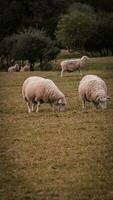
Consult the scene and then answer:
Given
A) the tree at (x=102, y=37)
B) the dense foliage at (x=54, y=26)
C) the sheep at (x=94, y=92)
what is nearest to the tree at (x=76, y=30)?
the dense foliage at (x=54, y=26)

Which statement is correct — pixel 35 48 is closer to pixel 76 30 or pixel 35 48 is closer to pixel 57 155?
pixel 76 30

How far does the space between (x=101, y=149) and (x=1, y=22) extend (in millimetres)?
61912

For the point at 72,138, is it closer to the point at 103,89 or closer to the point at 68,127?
the point at 68,127

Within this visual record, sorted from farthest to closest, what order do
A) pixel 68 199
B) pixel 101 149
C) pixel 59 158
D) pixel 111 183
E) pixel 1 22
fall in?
pixel 1 22 < pixel 101 149 < pixel 59 158 < pixel 111 183 < pixel 68 199

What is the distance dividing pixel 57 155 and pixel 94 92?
304 inches

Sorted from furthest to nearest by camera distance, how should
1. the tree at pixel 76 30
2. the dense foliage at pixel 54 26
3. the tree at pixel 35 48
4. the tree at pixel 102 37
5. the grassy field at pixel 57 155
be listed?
the tree at pixel 102 37, the tree at pixel 76 30, the dense foliage at pixel 54 26, the tree at pixel 35 48, the grassy field at pixel 57 155

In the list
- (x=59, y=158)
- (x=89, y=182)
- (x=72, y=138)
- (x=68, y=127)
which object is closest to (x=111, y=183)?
(x=89, y=182)

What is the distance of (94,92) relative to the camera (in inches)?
755

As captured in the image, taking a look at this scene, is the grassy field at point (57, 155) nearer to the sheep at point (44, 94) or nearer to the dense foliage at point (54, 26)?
the sheep at point (44, 94)

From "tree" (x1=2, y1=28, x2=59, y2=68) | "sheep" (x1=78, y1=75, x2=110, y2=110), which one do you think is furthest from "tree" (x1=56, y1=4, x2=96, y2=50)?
"sheep" (x1=78, y1=75, x2=110, y2=110)

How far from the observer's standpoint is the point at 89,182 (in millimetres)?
9633

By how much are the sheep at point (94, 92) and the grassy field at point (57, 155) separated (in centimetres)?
42

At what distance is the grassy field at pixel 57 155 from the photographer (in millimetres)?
9281

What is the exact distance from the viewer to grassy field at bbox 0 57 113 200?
30.5ft
